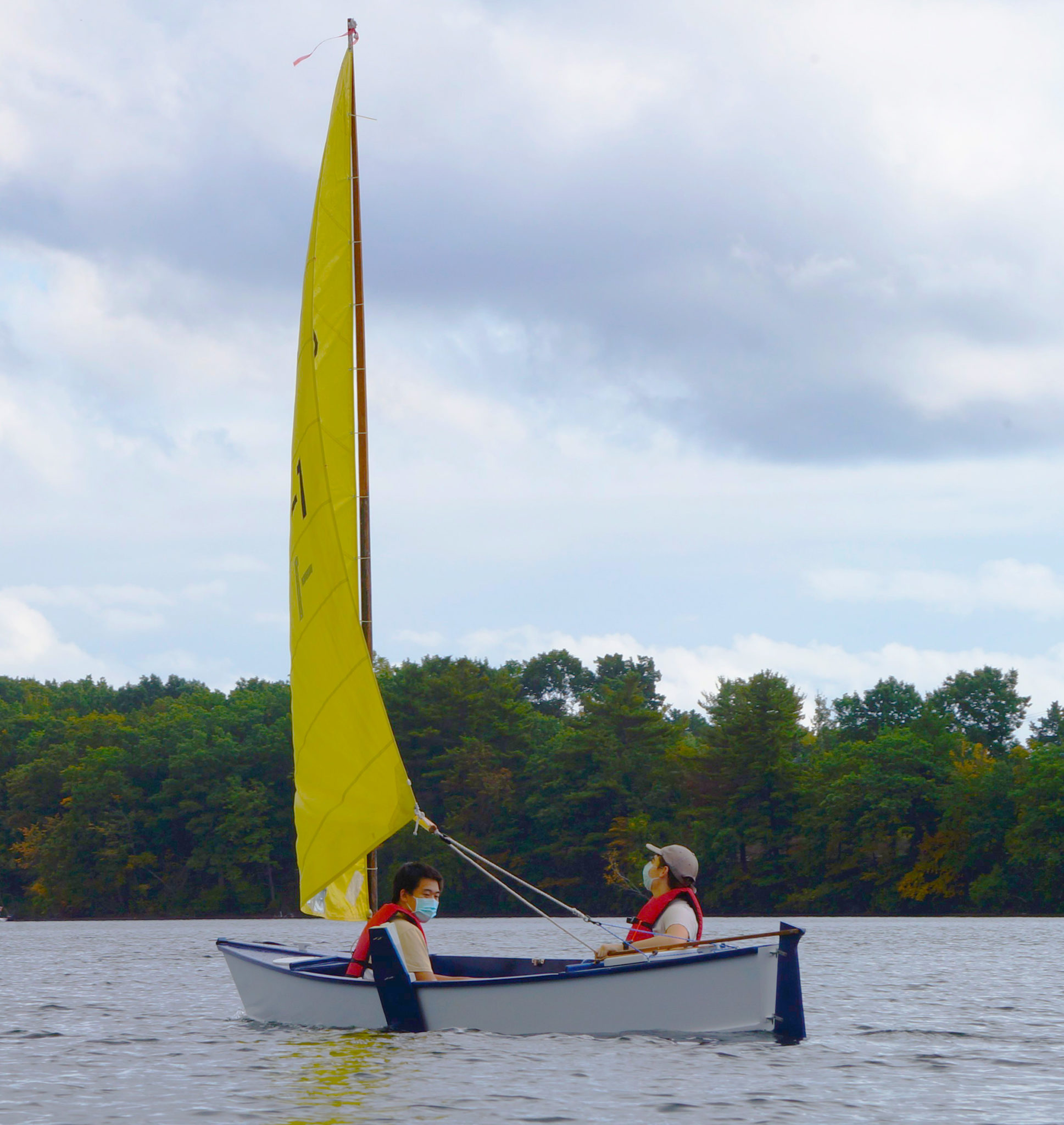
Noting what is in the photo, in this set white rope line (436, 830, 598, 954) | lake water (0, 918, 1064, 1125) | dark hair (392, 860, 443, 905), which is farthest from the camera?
dark hair (392, 860, 443, 905)

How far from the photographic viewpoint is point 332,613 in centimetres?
1534

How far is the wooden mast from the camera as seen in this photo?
15227 mm

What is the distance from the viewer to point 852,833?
74.7 m

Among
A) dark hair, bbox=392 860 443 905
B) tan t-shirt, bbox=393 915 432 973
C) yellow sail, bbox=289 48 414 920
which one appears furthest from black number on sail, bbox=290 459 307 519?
tan t-shirt, bbox=393 915 432 973

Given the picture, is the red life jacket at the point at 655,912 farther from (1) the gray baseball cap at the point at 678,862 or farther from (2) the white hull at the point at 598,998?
(2) the white hull at the point at 598,998

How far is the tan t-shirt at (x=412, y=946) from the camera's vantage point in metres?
14.4

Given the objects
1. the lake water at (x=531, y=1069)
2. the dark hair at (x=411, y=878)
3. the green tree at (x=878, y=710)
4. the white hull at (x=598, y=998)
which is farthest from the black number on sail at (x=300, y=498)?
the green tree at (x=878, y=710)

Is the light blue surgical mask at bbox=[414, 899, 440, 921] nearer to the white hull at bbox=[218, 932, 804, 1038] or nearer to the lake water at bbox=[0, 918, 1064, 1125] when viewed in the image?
the white hull at bbox=[218, 932, 804, 1038]

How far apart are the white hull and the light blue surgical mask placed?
46cm

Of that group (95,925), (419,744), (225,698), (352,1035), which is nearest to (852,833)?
(419,744)

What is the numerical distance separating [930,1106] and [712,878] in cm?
6731

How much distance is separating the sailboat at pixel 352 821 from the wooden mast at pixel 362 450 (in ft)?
0.06

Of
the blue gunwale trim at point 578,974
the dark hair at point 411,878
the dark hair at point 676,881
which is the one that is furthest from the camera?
the dark hair at point 411,878

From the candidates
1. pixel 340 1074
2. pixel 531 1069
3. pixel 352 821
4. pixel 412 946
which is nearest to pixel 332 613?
pixel 352 821
